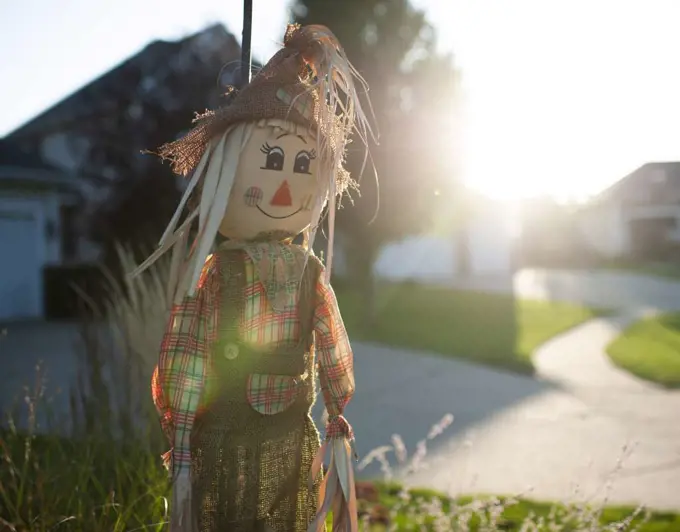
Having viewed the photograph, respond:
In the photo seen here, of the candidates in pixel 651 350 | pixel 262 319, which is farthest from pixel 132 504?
pixel 651 350

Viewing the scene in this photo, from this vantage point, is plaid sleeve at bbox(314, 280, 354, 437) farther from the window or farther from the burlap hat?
the window

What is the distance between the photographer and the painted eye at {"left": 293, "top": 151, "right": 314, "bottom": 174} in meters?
2.25

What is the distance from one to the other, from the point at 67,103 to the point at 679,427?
619 inches

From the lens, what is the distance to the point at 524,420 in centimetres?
543

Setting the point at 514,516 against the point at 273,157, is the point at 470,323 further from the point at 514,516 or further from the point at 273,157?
the point at 273,157

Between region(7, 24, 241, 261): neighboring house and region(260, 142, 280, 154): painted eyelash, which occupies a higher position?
region(7, 24, 241, 261): neighboring house

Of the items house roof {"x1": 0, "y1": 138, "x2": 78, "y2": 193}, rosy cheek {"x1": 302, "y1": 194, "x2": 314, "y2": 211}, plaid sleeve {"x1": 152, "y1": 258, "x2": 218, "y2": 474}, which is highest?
house roof {"x1": 0, "y1": 138, "x2": 78, "y2": 193}

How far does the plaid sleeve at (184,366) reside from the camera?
6.61ft

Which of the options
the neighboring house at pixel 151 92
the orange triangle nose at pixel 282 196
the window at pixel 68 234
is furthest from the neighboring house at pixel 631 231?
the orange triangle nose at pixel 282 196

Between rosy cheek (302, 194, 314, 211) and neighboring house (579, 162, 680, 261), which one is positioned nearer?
rosy cheek (302, 194, 314, 211)

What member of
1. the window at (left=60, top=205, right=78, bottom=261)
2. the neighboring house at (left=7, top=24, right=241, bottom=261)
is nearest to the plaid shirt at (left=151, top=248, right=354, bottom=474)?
the neighboring house at (left=7, top=24, right=241, bottom=261)

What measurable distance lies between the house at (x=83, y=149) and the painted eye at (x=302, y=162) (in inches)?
238

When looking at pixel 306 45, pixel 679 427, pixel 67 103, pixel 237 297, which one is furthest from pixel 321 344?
pixel 67 103

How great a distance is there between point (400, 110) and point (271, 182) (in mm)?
7280
